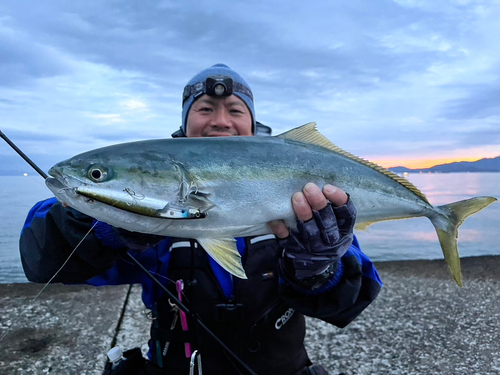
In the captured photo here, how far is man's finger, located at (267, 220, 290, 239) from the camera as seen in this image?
7.88ft

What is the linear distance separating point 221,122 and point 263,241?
3.95ft

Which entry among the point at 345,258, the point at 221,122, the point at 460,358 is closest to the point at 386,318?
the point at 460,358

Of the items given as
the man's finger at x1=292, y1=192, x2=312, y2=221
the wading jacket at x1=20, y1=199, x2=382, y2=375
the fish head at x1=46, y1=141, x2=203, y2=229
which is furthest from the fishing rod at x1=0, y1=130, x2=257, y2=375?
the man's finger at x1=292, y1=192, x2=312, y2=221

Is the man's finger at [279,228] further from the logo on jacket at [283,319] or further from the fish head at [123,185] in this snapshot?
the logo on jacket at [283,319]

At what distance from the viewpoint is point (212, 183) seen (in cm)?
218

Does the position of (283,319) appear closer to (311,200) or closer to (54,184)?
(311,200)

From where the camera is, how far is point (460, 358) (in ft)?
15.4

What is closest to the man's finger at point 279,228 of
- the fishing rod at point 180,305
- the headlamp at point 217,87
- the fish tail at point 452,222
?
the fishing rod at point 180,305

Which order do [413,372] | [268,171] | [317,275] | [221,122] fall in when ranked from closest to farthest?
[268,171], [317,275], [221,122], [413,372]

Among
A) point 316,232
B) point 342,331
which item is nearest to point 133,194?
point 316,232

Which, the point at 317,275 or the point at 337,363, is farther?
the point at 337,363

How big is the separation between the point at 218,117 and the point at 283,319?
196cm

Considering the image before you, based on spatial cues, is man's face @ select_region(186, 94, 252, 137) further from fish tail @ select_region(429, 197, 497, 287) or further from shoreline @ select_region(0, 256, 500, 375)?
shoreline @ select_region(0, 256, 500, 375)

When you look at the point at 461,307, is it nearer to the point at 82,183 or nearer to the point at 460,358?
the point at 460,358
